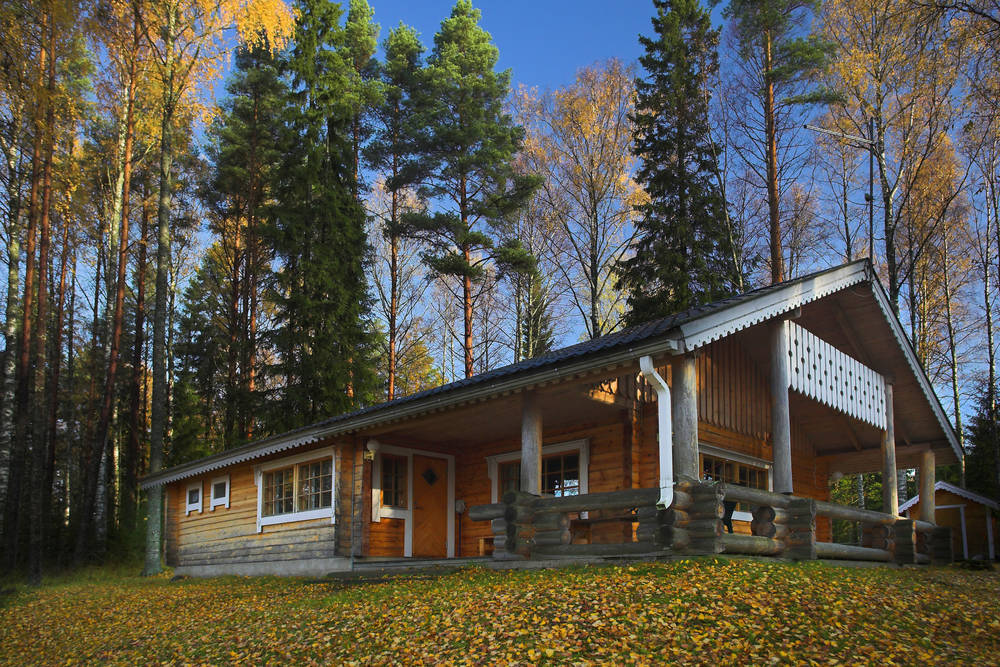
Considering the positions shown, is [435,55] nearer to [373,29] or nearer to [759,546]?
[373,29]

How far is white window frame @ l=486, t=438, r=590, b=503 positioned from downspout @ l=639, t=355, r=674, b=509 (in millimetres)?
2938

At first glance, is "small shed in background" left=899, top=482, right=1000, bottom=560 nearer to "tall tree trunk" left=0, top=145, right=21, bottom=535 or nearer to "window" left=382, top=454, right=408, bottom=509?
"window" left=382, top=454, right=408, bottom=509

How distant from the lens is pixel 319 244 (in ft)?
71.8

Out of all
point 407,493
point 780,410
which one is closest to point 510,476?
point 407,493

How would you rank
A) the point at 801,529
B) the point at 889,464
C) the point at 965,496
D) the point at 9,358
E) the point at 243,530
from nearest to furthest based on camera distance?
the point at 801,529 → the point at 889,464 → the point at 9,358 → the point at 243,530 → the point at 965,496

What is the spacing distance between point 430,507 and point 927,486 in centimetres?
950

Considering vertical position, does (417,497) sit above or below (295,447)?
below

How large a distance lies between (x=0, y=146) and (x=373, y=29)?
54.9ft

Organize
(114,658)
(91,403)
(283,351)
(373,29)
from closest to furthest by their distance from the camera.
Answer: (114,658) < (283,351) < (91,403) < (373,29)

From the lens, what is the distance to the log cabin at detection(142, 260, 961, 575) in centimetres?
920

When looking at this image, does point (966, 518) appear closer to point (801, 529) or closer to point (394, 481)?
point (801, 529)

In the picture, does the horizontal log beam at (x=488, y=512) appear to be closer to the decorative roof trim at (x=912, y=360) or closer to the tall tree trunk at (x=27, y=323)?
the decorative roof trim at (x=912, y=360)

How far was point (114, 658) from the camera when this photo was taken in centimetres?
813

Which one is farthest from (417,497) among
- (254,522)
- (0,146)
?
(0,146)
